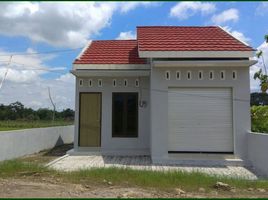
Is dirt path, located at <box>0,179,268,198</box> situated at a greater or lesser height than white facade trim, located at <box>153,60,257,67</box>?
lesser

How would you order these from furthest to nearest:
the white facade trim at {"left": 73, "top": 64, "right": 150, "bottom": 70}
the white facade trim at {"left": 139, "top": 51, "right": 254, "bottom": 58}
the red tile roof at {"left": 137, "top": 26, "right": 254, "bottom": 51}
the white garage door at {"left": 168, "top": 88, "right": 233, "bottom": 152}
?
the white facade trim at {"left": 73, "top": 64, "right": 150, "bottom": 70} → the red tile roof at {"left": 137, "top": 26, "right": 254, "bottom": 51} → the white garage door at {"left": 168, "top": 88, "right": 233, "bottom": 152} → the white facade trim at {"left": 139, "top": 51, "right": 254, "bottom": 58}

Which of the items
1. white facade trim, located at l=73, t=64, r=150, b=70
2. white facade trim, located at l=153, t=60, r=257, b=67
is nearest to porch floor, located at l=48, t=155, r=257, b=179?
white facade trim, located at l=153, t=60, r=257, b=67

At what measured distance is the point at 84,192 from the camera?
870 cm

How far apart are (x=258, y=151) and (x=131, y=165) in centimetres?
439

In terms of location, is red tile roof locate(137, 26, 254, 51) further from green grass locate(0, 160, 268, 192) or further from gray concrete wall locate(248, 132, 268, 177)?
green grass locate(0, 160, 268, 192)

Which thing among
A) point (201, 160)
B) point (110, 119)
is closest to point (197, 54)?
point (201, 160)

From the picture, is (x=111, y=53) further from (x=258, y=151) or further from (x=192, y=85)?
(x=258, y=151)

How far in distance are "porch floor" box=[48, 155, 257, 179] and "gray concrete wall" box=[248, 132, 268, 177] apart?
0.41 metres

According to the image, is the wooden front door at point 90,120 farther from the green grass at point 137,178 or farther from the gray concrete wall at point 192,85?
the green grass at point 137,178

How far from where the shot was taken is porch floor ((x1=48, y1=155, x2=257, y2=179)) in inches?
506

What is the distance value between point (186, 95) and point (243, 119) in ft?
7.58

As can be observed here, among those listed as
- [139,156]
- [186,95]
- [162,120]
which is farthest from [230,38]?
[139,156]

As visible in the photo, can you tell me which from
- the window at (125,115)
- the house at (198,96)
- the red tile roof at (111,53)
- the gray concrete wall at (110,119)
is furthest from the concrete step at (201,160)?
the red tile roof at (111,53)

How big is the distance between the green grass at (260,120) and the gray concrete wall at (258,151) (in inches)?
98.1
